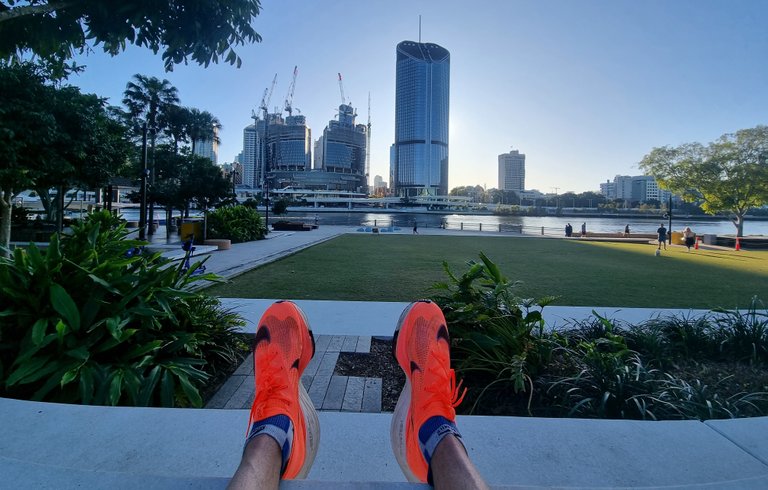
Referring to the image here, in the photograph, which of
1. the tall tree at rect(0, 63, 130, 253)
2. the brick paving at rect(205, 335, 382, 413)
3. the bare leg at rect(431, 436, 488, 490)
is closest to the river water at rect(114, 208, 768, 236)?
the tall tree at rect(0, 63, 130, 253)

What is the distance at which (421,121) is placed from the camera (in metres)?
157

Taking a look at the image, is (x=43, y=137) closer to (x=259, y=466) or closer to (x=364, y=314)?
(x=364, y=314)

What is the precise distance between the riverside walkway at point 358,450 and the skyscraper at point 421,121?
6113 inches

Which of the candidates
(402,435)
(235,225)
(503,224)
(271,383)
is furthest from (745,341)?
(503,224)

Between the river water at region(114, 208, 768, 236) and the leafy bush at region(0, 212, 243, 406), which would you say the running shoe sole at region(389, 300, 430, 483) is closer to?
the leafy bush at region(0, 212, 243, 406)

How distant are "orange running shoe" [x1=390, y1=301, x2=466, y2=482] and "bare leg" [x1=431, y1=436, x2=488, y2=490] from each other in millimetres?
86

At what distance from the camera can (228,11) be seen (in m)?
2.87

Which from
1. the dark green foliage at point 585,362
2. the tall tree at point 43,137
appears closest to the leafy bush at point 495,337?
the dark green foliage at point 585,362

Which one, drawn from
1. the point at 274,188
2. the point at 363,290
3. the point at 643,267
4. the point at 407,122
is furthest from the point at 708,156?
the point at 407,122

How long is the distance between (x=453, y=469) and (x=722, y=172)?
34.0 metres

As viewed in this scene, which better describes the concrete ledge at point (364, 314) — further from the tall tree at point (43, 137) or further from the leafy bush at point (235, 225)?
the leafy bush at point (235, 225)

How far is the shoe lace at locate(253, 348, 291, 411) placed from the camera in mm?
1648

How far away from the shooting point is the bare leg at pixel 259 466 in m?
1.23

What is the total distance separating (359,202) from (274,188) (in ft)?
106
